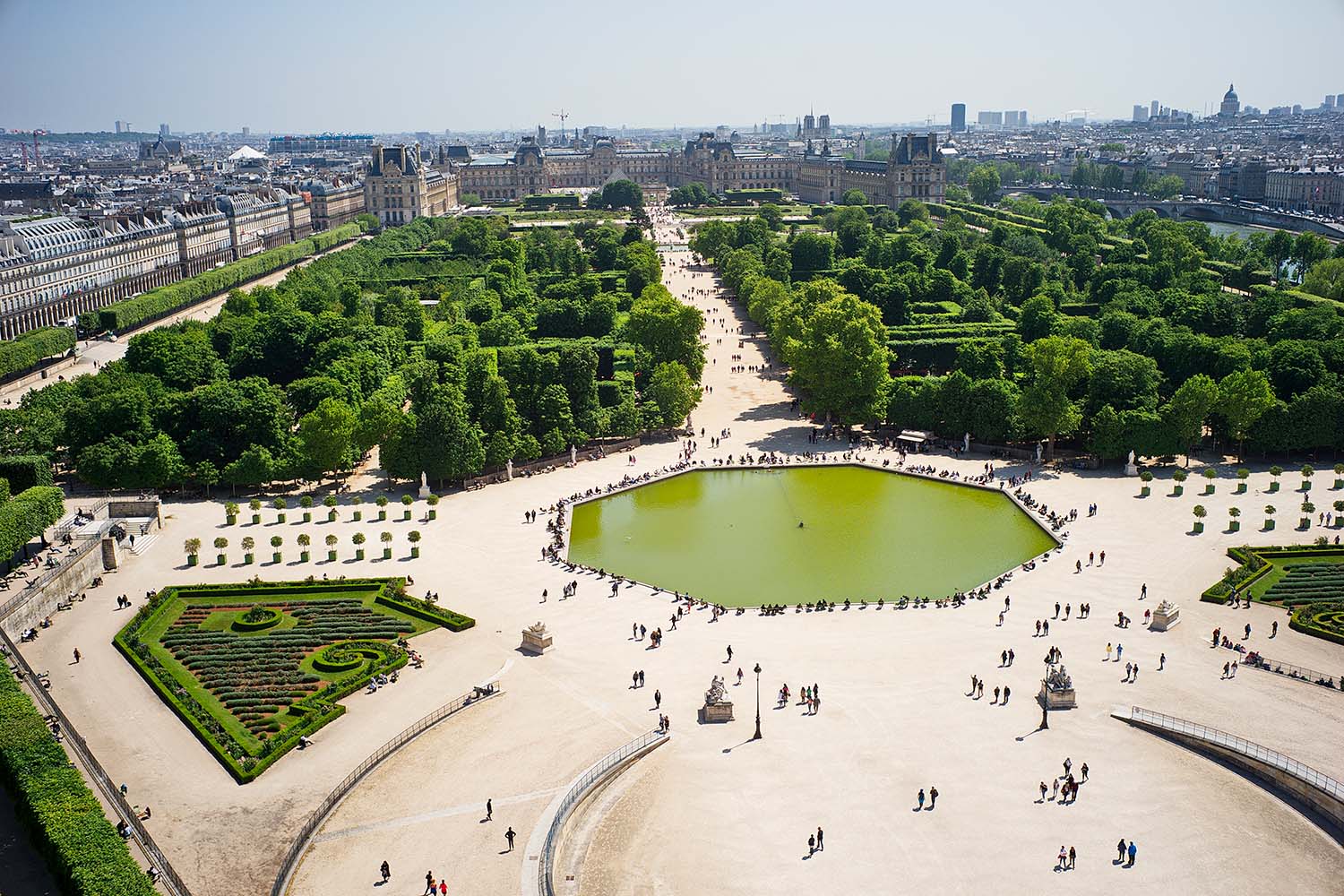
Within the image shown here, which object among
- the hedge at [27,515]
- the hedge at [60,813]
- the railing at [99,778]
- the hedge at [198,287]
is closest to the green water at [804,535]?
the railing at [99,778]

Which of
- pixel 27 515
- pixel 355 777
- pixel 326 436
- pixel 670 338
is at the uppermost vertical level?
pixel 670 338

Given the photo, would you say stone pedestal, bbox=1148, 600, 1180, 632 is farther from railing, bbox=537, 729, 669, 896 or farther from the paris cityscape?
railing, bbox=537, 729, 669, 896

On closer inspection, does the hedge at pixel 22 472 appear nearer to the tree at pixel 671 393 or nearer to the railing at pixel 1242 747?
the tree at pixel 671 393

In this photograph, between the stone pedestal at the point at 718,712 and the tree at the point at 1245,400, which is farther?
the tree at the point at 1245,400

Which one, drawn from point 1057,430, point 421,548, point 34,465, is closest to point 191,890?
point 421,548

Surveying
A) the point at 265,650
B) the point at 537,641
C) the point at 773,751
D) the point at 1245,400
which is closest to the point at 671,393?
the point at 537,641

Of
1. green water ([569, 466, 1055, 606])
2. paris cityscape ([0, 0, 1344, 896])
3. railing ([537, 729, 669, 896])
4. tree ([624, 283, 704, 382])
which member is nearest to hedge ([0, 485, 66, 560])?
paris cityscape ([0, 0, 1344, 896])

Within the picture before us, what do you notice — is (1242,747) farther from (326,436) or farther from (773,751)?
(326,436)
